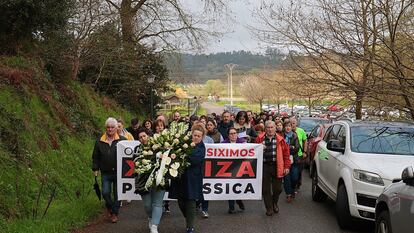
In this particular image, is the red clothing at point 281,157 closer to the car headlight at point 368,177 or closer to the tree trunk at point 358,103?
the car headlight at point 368,177

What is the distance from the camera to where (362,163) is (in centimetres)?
745

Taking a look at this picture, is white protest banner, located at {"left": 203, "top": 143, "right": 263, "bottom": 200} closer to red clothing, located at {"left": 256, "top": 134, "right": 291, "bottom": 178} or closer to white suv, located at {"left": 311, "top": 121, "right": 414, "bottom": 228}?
red clothing, located at {"left": 256, "top": 134, "right": 291, "bottom": 178}

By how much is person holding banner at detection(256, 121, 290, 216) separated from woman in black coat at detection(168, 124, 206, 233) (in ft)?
6.77

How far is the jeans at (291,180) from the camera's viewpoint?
10.5 meters

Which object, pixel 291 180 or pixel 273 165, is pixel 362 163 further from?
pixel 291 180

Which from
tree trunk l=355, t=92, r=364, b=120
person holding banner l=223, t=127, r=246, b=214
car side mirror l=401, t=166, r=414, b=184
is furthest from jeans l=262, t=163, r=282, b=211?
car side mirror l=401, t=166, r=414, b=184

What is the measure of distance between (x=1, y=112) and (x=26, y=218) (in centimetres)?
325

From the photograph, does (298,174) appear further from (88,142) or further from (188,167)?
(88,142)

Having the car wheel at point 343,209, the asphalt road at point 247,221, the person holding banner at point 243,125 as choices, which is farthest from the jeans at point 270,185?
the person holding banner at point 243,125

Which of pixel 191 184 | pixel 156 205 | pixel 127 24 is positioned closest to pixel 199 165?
pixel 191 184

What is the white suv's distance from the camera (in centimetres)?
711

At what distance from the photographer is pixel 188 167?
23.9 feet

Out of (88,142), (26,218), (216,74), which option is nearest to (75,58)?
(88,142)

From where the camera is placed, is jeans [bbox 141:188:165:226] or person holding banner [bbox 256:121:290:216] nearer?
jeans [bbox 141:188:165:226]
